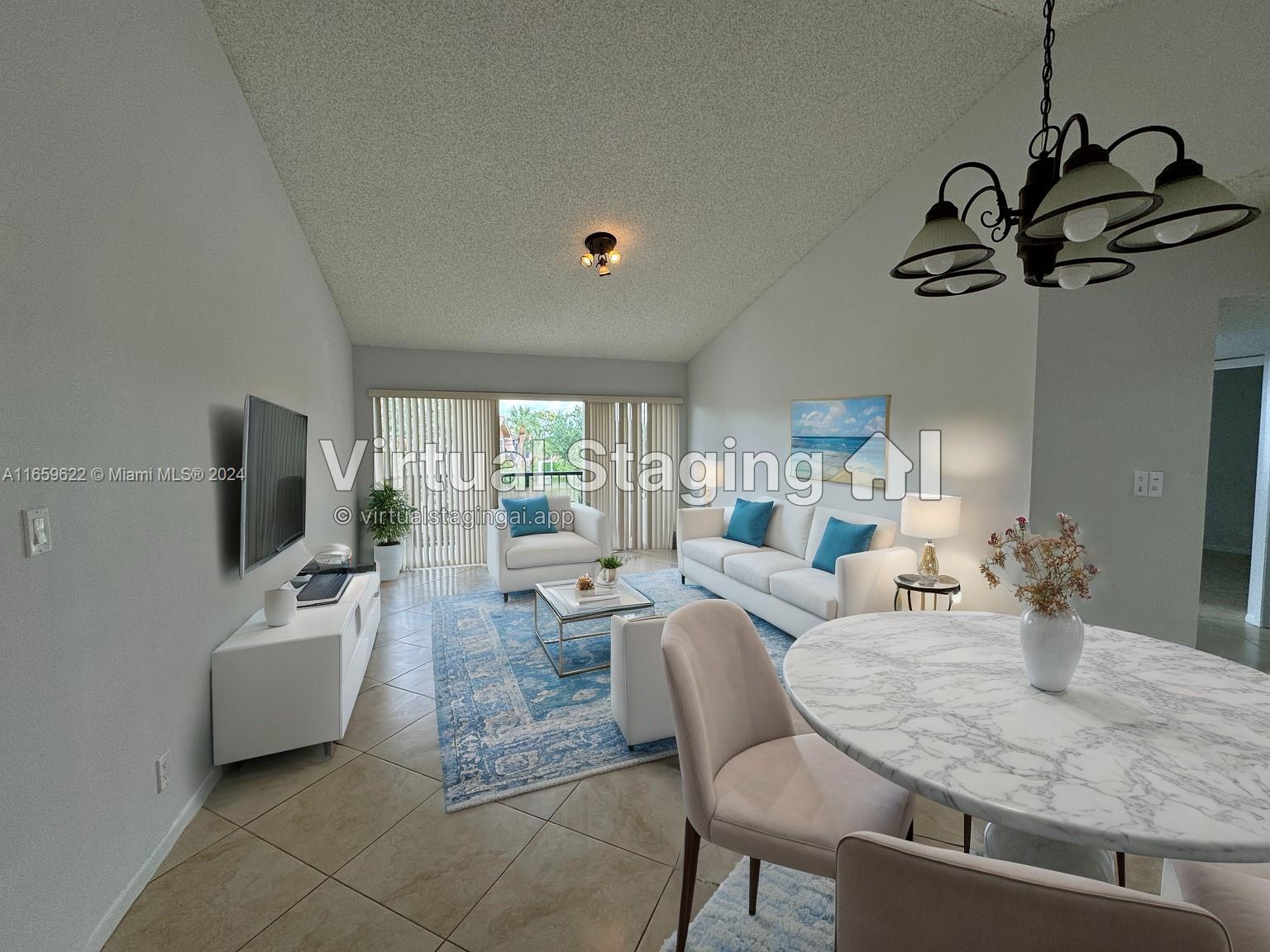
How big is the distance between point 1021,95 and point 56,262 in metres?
4.00

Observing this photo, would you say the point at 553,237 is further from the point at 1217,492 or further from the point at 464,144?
the point at 1217,492

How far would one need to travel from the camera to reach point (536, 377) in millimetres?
6188

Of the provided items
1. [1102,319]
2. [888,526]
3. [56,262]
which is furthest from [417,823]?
[1102,319]

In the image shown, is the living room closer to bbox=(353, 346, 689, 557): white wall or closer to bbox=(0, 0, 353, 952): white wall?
bbox=(0, 0, 353, 952): white wall

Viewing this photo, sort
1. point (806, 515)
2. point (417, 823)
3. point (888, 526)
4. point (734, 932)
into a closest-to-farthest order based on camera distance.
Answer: point (734, 932), point (417, 823), point (888, 526), point (806, 515)

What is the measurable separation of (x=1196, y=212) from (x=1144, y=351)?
1981 mm

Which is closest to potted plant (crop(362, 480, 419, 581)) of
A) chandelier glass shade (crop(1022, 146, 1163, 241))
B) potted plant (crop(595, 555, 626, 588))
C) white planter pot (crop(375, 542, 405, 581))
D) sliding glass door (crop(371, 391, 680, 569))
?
white planter pot (crop(375, 542, 405, 581))

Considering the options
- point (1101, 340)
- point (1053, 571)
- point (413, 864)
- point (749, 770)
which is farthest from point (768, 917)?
point (1101, 340)

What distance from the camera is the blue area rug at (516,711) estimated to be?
223cm

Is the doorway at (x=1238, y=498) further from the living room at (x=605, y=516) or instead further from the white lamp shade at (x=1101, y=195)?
the white lamp shade at (x=1101, y=195)

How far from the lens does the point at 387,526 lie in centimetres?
531

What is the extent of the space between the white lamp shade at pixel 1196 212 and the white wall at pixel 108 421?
99.5 inches

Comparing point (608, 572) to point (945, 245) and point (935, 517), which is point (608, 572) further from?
point (945, 245)

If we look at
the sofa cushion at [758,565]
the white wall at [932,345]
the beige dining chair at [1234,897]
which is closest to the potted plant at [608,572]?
the sofa cushion at [758,565]
